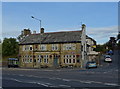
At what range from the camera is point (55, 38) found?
52781 millimetres

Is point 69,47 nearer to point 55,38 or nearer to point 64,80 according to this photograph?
point 55,38

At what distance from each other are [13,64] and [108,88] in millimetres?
45127

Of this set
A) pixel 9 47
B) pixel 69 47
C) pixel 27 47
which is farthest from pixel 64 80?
pixel 9 47

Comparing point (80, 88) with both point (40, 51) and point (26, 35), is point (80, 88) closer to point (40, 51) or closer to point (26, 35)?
point (40, 51)

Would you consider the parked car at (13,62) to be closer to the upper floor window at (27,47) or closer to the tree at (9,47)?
the upper floor window at (27,47)

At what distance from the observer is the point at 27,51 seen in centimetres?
5503

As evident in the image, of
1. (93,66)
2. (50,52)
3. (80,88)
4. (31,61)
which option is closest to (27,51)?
(31,61)

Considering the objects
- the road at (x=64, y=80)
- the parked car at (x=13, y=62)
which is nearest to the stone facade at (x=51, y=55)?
the parked car at (x=13, y=62)

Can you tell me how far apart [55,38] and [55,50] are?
3.30 m

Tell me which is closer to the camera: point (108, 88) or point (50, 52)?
point (108, 88)

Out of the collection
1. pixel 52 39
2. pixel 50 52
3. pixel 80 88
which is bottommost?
pixel 80 88

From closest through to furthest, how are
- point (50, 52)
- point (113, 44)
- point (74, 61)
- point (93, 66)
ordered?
point (93, 66) → point (74, 61) → point (50, 52) → point (113, 44)

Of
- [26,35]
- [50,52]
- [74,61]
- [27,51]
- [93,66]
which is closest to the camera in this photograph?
[93,66]

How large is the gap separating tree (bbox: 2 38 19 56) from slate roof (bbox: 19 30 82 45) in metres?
37.4
